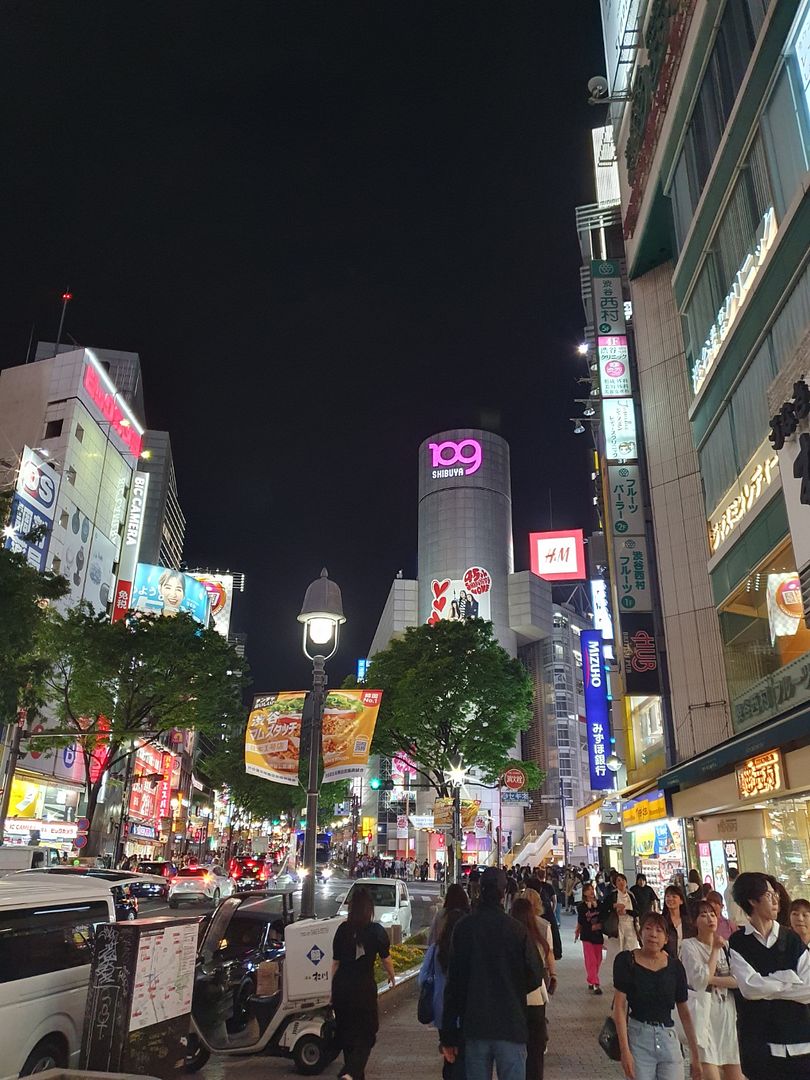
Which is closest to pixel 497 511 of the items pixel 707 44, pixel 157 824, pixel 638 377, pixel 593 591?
pixel 157 824

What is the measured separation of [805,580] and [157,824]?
71241 mm

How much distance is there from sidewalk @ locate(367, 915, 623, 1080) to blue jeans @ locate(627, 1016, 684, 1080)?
324cm

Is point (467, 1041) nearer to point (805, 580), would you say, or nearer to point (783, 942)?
point (783, 942)

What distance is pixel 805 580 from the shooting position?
10727 mm

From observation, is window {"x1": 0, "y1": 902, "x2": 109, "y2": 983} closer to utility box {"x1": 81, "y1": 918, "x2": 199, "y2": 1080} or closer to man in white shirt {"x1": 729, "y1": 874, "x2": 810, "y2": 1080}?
utility box {"x1": 81, "y1": 918, "x2": 199, "y2": 1080}

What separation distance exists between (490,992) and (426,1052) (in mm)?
4904

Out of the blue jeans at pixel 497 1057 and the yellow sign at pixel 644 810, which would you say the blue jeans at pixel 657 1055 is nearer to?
the blue jeans at pixel 497 1057

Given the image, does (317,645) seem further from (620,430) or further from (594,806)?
(594,806)

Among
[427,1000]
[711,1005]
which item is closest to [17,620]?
[427,1000]

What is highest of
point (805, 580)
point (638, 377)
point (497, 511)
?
point (497, 511)

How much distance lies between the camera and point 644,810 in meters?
23.3

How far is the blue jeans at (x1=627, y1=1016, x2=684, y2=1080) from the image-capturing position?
4.96 m

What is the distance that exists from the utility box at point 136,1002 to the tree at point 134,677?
2472cm

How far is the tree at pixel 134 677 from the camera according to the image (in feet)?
101
